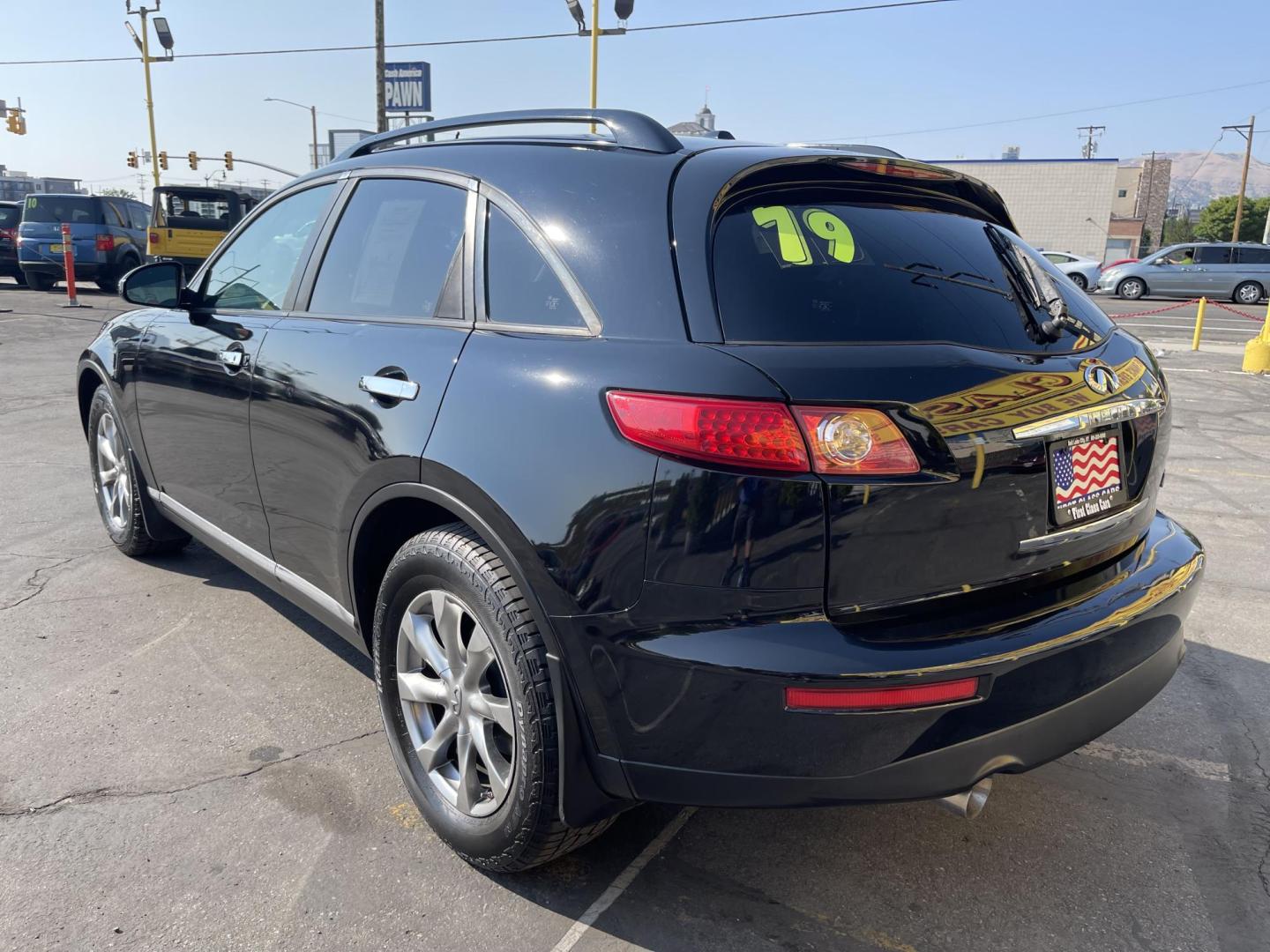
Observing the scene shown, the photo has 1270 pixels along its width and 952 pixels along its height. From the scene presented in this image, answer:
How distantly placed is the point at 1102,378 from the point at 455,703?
Answer: 1734mm

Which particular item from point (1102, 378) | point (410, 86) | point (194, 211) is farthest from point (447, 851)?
point (410, 86)

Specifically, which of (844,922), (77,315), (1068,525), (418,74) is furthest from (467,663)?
(418,74)

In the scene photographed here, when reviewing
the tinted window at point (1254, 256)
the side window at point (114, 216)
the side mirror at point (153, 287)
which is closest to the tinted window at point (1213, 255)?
the tinted window at point (1254, 256)

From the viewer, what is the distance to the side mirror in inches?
151

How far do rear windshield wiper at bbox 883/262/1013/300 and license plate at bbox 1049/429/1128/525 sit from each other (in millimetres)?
425

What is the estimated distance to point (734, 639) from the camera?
1861mm

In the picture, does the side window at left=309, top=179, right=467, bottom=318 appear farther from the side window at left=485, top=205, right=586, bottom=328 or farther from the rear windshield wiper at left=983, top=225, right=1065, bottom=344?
the rear windshield wiper at left=983, top=225, right=1065, bottom=344

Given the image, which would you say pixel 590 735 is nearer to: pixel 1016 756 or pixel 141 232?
pixel 1016 756

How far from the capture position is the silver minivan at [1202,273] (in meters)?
26.7

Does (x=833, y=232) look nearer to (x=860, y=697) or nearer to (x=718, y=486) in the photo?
(x=718, y=486)

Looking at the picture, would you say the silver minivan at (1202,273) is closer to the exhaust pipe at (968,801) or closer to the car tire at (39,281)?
the car tire at (39,281)

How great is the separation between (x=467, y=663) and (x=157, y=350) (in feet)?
7.44

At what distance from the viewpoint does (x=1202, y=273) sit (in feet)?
89.1

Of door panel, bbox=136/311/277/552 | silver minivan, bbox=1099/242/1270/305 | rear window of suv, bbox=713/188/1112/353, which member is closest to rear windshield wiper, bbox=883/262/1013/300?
rear window of suv, bbox=713/188/1112/353
